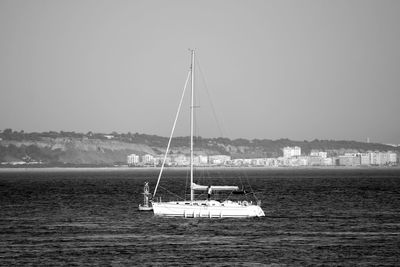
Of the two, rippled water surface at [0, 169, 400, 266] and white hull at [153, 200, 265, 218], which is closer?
rippled water surface at [0, 169, 400, 266]

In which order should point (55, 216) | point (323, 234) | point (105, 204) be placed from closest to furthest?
point (323, 234) < point (55, 216) < point (105, 204)

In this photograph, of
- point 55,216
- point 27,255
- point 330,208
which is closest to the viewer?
point 27,255

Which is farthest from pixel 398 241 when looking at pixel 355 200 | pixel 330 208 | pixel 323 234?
pixel 355 200

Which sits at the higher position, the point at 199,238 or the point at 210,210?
the point at 210,210

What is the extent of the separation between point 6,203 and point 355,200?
44260mm

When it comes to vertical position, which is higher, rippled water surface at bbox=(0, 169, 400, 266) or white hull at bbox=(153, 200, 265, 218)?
white hull at bbox=(153, 200, 265, 218)

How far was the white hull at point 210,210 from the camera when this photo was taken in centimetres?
6775

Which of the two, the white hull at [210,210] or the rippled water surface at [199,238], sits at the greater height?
the white hull at [210,210]

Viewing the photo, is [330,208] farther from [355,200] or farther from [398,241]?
[398,241]

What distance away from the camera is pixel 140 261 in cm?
4456

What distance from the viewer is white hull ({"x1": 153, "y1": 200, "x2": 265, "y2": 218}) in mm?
67750

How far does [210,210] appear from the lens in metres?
67.7

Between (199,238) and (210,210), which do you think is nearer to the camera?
(199,238)

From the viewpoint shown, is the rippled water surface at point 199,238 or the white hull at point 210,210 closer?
the rippled water surface at point 199,238
